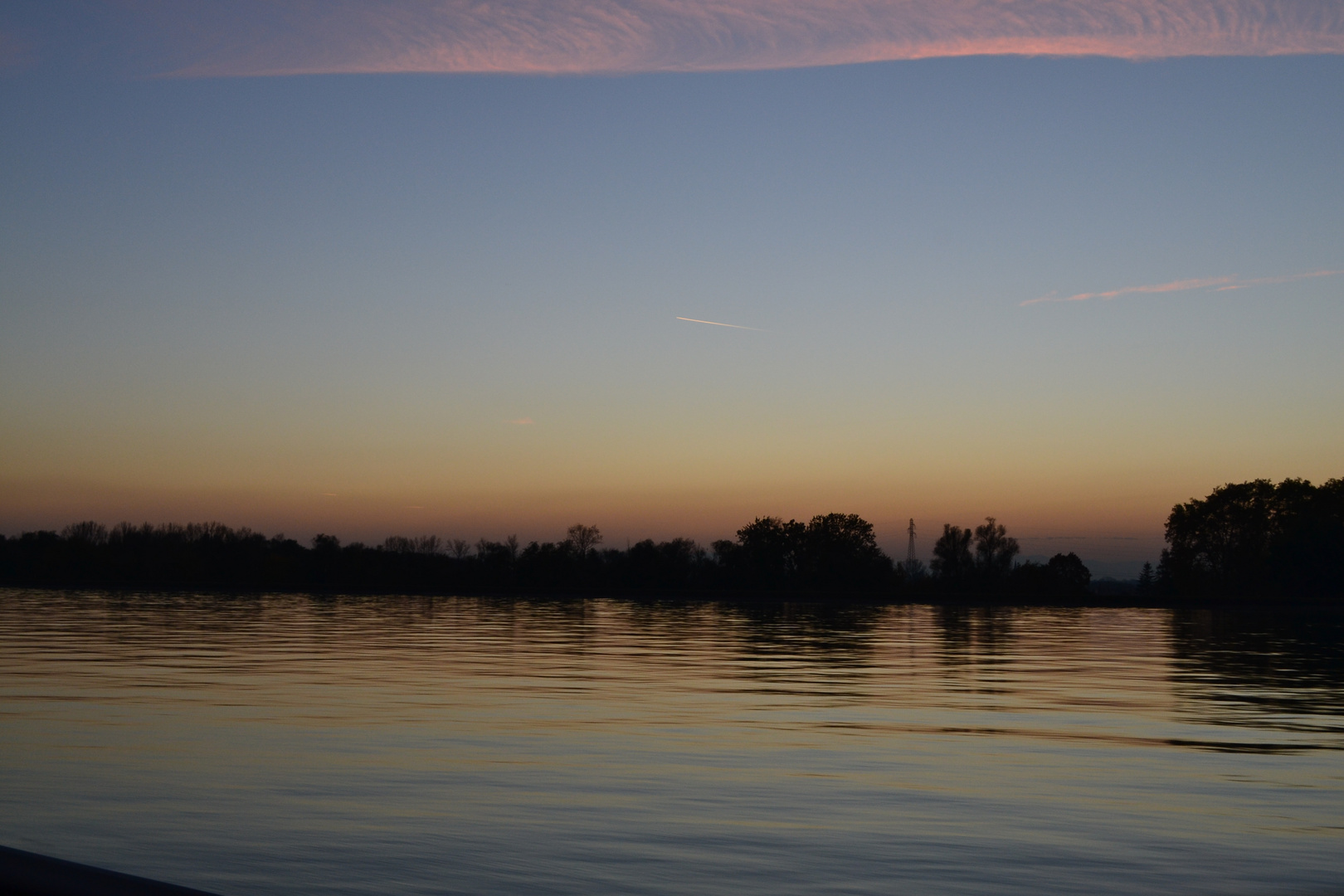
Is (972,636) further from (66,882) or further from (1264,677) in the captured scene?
(66,882)

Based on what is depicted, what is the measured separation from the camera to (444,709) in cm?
2314

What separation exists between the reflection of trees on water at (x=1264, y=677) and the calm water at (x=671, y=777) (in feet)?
0.63

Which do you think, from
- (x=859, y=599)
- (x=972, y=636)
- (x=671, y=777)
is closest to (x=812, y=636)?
(x=972, y=636)

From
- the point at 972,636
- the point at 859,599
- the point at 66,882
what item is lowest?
the point at 859,599

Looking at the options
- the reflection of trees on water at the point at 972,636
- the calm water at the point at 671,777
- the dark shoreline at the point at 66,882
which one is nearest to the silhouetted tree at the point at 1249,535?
the reflection of trees on water at the point at 972,636

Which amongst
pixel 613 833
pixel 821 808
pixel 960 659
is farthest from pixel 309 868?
pixel 960 659

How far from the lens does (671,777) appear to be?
15.2 metres

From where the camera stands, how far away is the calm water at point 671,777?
1013 cm

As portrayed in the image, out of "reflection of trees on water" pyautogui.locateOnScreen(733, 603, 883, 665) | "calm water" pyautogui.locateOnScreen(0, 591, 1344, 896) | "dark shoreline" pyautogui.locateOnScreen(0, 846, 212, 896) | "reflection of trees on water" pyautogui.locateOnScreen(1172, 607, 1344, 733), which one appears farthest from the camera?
"reflection of trees on water" pyautogui.locateOnScreen(733, 603, 883, 665)

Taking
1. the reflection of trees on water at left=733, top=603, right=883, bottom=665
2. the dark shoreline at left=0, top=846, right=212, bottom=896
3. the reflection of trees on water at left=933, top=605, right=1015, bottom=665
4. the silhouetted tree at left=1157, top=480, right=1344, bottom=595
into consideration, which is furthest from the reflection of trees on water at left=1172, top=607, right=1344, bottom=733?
the silhouetted tree at left=1157, top=480, right=1344, bottom=595

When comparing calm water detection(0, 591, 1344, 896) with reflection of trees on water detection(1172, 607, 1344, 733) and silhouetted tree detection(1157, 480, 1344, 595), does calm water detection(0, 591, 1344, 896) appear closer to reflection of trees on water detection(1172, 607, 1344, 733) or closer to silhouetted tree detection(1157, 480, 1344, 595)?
reflection of trees on water detection(1172, 607, 1344, 733)

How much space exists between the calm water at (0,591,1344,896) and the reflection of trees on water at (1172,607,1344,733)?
0.19m

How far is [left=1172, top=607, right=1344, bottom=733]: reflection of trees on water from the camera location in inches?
922

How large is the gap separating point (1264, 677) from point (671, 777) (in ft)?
83.4
